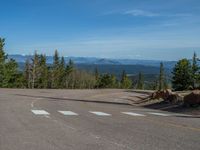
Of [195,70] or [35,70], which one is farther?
[35,70]

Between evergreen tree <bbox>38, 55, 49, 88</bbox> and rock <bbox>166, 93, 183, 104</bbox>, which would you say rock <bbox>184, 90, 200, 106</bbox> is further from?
evergreen tree <bbox>38, 55, 49, 88</bbox>

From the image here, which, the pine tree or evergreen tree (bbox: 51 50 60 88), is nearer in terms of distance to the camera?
the pine tree

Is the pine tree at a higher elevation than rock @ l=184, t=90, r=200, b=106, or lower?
higher

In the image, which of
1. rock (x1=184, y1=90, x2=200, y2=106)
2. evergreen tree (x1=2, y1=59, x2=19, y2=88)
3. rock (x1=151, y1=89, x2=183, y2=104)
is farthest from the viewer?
evergreen tree (x1=2, y1=59, x2=19, y2=88)

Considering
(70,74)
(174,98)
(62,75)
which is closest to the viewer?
(174,98)

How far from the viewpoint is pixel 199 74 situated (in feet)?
312

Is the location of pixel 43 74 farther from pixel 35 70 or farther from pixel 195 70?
pixel 195 70

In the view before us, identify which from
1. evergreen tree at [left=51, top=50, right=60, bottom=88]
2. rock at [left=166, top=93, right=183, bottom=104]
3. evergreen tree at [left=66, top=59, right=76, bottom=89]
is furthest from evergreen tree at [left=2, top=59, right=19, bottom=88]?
rock at [left=166, top=93, right=183, bottom=104]

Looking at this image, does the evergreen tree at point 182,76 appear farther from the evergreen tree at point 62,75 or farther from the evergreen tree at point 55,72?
the evergreen tree at point 62,75

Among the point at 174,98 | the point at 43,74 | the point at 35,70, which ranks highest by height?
the point at 35,70

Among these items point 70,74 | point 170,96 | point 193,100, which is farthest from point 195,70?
point 193,100

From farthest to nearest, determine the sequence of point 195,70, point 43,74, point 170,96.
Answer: point 43,74 → point 195,70 → point 170,96

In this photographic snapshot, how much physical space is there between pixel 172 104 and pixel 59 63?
108 metres

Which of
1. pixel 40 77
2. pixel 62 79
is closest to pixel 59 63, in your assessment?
pixel 62 79
